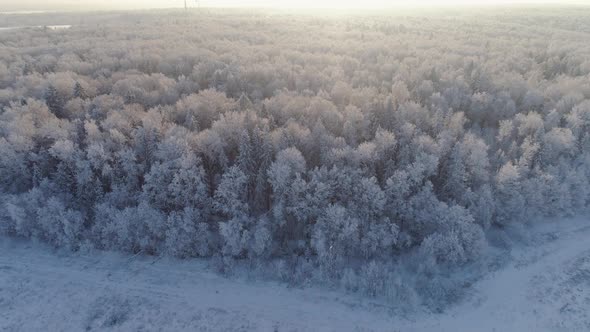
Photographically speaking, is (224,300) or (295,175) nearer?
(224,300)

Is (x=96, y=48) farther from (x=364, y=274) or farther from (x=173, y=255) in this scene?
(x=364, y=274)

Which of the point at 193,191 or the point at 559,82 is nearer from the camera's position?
the point at 193,191

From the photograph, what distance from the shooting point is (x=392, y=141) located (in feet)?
116

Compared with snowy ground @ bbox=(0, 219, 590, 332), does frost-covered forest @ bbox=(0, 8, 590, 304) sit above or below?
above

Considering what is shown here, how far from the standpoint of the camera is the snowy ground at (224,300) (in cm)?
2614

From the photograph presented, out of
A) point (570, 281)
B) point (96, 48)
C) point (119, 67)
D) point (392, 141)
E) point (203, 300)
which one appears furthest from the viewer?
point (96, 48)

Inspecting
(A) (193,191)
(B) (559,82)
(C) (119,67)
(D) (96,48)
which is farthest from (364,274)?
(D) (96,48)

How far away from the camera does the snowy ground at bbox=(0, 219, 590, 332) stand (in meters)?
26.1

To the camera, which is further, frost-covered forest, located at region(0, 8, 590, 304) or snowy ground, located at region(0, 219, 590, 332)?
frost-covered forest, located at region(0, 8, 590, 304)

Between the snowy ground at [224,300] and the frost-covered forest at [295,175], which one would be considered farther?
the frost-covered forest at [295,175]

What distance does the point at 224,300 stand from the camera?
27.8 metres

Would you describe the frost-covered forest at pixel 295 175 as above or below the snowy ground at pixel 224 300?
above

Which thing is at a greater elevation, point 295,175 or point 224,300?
point 295,175

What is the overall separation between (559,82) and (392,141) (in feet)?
122
